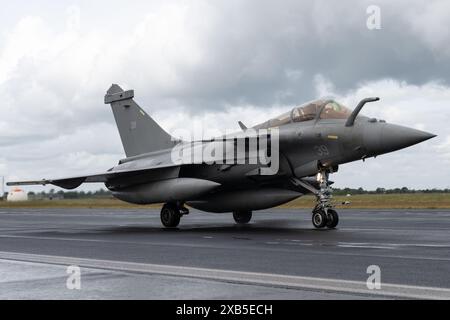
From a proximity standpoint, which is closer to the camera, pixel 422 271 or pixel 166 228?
pixel 422 271

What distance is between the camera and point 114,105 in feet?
78.0

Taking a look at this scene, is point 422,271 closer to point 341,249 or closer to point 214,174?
point 341,249

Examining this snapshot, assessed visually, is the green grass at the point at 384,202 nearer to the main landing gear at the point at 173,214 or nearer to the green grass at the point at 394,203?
the green grass at the point at 394,203

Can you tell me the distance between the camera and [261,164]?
687 inches

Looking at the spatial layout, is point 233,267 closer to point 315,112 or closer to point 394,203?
point 315,112

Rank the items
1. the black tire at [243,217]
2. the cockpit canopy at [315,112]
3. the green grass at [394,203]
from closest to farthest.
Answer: the cockpit canopy at [315,112] < the black tire at [243,217] < the green grass at [394,203]

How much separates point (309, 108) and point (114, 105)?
389 inches

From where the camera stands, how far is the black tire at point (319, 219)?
627 inches

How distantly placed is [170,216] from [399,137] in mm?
8052

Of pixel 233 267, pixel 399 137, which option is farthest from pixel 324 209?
pixel 233 267

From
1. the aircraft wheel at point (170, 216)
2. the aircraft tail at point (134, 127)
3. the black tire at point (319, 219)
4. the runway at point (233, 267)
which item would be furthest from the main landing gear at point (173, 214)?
the runway at point (233, 267)

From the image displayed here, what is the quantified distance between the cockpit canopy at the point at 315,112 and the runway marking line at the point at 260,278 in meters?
8.58
